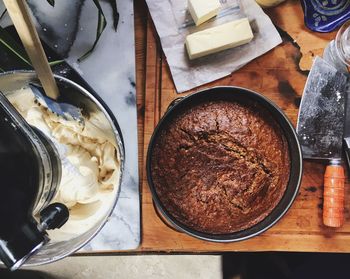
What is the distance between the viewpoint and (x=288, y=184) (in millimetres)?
1029

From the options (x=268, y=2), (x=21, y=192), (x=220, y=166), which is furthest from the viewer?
(x=268, y=2)

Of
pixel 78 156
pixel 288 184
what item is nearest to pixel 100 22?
pixel 78 156

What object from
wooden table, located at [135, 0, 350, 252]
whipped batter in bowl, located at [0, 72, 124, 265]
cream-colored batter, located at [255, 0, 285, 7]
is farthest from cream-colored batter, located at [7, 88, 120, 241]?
cream-colored batter, located at [255, 0, 285, 7]

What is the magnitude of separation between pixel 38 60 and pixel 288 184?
1.72ft

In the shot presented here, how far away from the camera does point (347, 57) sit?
43.6 inches

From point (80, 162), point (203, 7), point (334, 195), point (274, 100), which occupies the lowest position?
point (334, 195)

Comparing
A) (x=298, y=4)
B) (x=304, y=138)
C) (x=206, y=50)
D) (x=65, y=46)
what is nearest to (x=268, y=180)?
(x=304, y=138)

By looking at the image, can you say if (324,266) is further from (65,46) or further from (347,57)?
(65,46)

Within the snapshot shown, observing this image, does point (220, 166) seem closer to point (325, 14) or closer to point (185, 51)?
point (185, 51)

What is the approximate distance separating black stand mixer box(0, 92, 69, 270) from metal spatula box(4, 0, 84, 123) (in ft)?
0.27

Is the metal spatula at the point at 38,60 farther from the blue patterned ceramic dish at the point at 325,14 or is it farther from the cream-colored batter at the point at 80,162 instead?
the blue patterned ceramic dish at the point at 325,14

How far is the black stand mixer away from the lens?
0.72 m

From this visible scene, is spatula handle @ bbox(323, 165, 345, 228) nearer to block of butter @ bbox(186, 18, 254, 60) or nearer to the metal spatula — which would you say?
block of butter @ bbox(186, 18, 254, 60)

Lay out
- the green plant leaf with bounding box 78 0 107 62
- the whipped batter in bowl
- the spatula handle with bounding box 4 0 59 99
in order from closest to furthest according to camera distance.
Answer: the spatula handle with bounding box 4 0 59 99 < the whipped batter in bowl < the green plant leaf with bounding box 78 0 107 62
